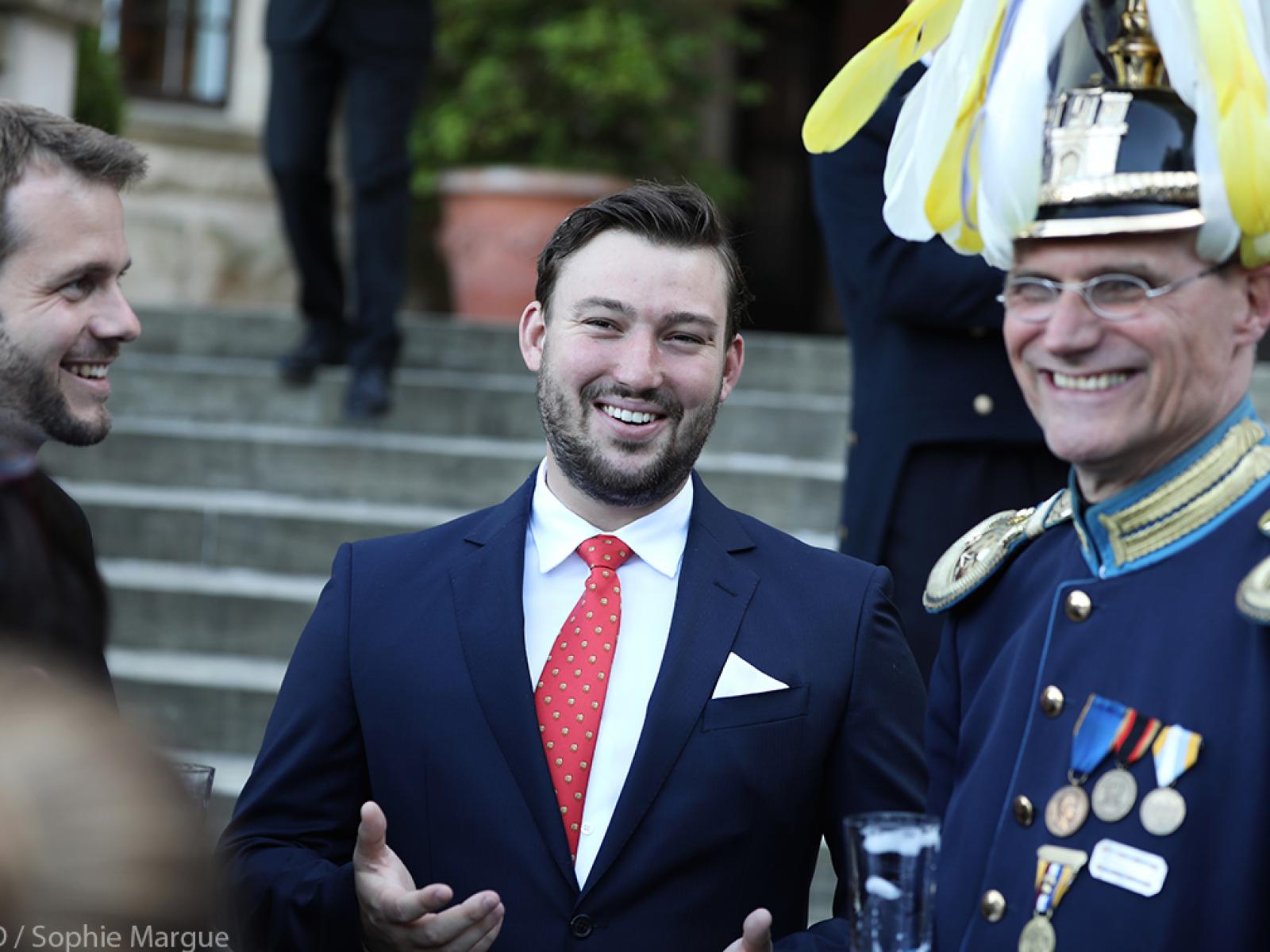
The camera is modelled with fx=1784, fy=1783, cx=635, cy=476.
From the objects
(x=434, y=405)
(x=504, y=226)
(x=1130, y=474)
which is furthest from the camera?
(x=504, y=226)

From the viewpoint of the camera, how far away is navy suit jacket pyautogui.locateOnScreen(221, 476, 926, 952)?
2574mm

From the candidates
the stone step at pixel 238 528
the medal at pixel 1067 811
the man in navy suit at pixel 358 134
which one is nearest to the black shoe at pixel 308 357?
the man in navy suit at pixel 358 134

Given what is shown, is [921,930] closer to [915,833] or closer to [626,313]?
[915,833]

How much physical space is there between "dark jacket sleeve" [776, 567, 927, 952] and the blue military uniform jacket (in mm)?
381

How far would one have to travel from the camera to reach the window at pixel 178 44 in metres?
10.8

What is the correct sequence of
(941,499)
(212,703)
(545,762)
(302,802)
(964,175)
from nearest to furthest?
(964,175)
(545,762)
(302,802)
(941,499)
(212,703)

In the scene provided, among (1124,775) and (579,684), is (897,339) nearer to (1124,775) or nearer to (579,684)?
(579,684)

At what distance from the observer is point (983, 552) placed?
2.29 meters

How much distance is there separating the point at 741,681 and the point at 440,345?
508cm

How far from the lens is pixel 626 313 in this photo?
2.80m

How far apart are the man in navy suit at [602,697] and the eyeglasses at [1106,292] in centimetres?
84

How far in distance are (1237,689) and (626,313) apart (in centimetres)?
122

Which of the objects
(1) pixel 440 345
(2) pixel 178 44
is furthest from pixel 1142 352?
(2) pixel 178 44

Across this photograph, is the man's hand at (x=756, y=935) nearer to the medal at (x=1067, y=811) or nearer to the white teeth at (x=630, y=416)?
the medal at (x=1067, y=811)
